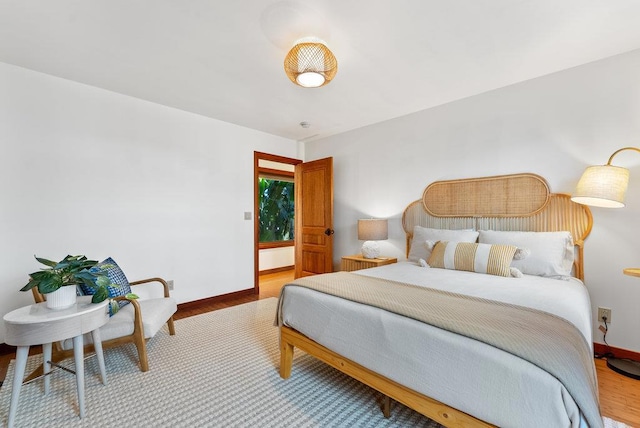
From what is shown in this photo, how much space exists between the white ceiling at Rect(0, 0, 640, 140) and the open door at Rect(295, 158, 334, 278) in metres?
1.53

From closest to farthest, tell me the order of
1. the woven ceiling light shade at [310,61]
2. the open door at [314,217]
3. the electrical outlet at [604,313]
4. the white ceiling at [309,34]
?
the white ceiling at [309,34] → the woven ceiling light shade at [310,61] → the electrical outlet at [604,313] → the open door at [314,217]

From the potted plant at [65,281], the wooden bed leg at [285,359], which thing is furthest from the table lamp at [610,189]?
the potted plant at [65,281]

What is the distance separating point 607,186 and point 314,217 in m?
3.42

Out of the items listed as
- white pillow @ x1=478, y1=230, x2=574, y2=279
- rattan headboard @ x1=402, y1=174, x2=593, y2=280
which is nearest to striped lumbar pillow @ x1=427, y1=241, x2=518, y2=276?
white pillow @ x1=478, y1=230, x2=574, y2=279

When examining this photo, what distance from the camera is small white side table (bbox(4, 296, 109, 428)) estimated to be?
1.55 m

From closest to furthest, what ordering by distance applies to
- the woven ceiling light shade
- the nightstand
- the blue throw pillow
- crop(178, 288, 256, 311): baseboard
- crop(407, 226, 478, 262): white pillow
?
the woven ceiling light shade → the blue throw pillow → crop(407, 226, 478, 262): white pillow → the nightstand → crop(178, 288, 256, 311): baseboard

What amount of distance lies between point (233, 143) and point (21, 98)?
85.4 inches

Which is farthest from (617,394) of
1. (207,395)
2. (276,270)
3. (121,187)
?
(276,270)

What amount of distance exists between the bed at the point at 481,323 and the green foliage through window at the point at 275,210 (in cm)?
417

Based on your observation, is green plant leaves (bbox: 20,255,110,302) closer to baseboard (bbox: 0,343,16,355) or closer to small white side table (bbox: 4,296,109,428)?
small white side table (bbox: 4,296,109,428)

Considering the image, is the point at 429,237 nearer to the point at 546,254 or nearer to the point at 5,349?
the point at 546,254

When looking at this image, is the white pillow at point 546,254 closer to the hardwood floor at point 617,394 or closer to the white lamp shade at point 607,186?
the white lamp shade at point 607,186

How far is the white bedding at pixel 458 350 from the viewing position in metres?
1.01

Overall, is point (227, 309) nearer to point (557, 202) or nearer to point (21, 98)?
point (21, 98)
